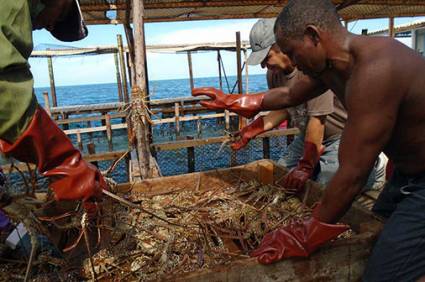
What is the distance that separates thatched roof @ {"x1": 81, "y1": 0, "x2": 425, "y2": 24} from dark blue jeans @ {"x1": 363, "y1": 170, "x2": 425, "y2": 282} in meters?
5.28

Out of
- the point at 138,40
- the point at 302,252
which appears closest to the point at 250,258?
the point at 302,252

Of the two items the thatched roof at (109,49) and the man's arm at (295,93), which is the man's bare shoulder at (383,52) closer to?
the man's arm at (295,93)

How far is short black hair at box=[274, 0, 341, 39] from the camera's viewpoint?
1.78 m

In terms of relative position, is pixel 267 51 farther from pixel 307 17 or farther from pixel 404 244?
pixel 404 244

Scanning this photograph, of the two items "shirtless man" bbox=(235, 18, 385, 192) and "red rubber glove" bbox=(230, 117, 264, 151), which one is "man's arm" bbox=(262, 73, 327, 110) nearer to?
"shirtless man" bbox=(235, 18, 385, 192)

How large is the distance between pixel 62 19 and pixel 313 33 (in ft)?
5.47

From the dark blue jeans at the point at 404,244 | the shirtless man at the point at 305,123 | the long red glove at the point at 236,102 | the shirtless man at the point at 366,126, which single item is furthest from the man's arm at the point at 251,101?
the dark blue jeans at the point at 404,244

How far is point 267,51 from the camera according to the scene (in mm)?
3230

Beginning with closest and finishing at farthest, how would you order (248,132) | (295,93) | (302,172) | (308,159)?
1. (295,93)
2. (302,172)
3. (308,159)
4. (248,132)

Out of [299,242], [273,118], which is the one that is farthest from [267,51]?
[299,242]

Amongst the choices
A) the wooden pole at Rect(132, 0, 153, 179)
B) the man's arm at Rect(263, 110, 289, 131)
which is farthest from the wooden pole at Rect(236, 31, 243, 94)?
the man's arm at Rect(263, 110, 289, 131)

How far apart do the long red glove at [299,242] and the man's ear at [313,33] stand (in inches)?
38.4

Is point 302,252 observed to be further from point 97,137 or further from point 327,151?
point 97,137

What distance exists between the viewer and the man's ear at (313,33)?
178 centimetres
